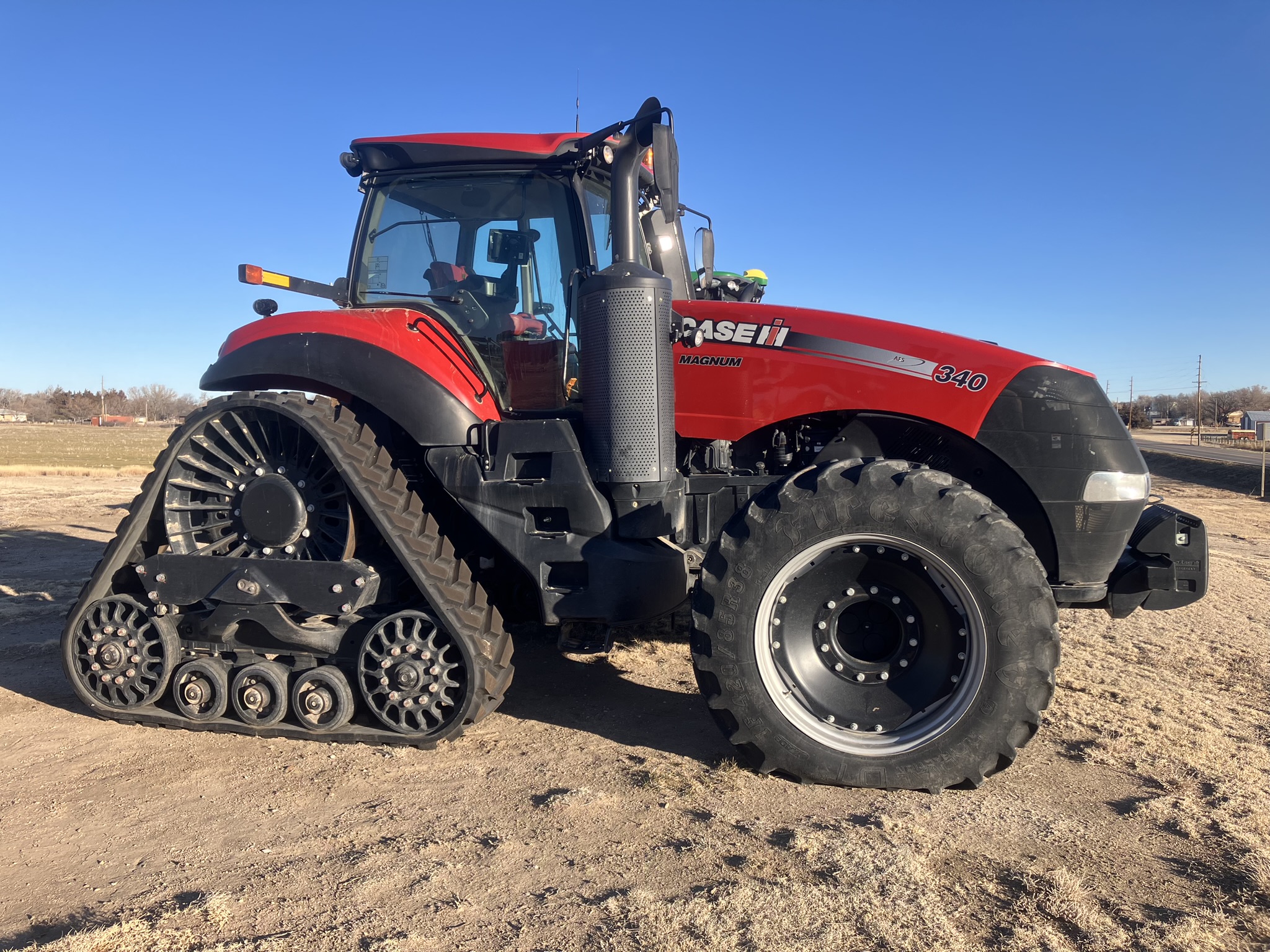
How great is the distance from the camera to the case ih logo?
374 centimetres

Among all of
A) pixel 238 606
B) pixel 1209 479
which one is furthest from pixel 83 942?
pixel 1209 479

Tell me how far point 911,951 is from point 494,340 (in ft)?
9.90

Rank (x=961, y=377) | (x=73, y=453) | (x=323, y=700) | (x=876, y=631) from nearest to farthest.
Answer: (x=876, y=631), (x=961, y=377), (x=323, y=700), (x=73, y=453)

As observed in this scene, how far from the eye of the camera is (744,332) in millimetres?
3801

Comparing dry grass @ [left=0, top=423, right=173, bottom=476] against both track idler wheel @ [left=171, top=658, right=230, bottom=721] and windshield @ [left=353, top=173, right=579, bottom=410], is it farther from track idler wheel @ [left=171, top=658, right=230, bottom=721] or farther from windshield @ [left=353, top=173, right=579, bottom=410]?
windshield @ [left=353, top=173, right=579, bottom=410]

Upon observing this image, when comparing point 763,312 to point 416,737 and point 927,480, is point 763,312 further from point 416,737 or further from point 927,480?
point 416,737

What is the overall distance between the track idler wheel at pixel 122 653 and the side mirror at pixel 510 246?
2411 mm

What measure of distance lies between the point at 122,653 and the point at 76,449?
3911 cm

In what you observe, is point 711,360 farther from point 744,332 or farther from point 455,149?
point 455,149

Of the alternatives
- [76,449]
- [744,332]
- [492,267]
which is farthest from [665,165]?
[76,449]

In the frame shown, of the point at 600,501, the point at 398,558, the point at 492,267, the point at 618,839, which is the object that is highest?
the point at 492,267

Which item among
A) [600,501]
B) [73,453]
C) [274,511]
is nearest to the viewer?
[600,501]

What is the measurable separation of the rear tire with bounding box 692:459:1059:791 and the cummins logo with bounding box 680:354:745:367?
2.29 ft

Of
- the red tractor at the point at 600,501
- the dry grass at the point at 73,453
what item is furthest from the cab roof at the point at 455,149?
the dry grass at the point at 73,453
